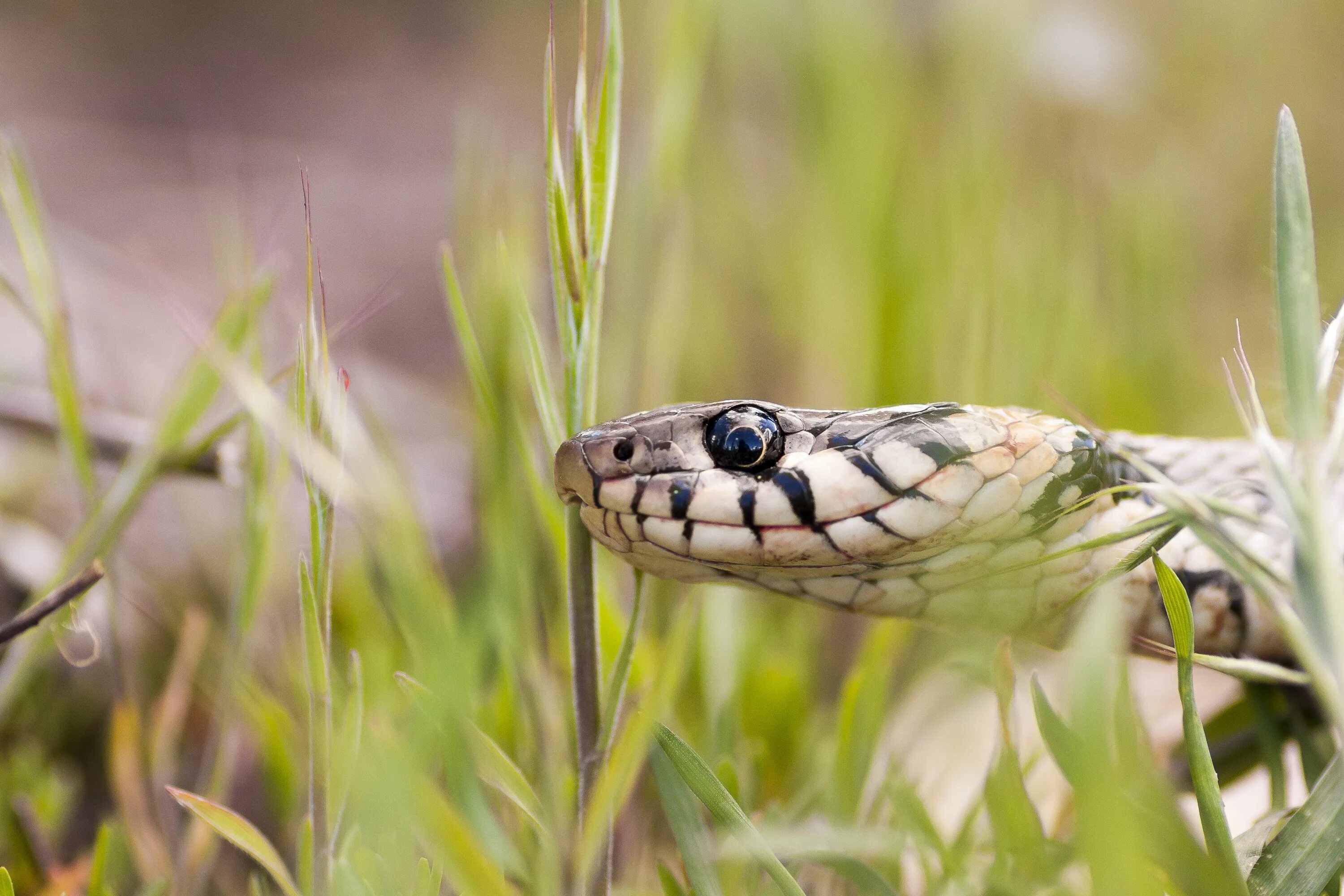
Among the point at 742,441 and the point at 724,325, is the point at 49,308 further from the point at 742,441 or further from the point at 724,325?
the point at 724,325

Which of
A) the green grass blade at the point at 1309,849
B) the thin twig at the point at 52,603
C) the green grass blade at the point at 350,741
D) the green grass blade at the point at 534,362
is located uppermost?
the green grass blade at the point at 534,362

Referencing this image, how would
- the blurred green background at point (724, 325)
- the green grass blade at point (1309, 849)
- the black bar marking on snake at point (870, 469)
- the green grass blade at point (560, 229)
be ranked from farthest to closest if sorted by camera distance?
the blurred green background at point (724, 325), the black bar marking on snake at point (870, 469), the green grass blade at point (560, 229), the green grass blade at point (1309, 849)

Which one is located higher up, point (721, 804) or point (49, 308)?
point (49, 308)

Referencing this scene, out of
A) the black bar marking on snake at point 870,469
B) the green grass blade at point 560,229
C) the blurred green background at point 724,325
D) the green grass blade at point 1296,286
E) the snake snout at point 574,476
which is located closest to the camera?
the green grass blade at point 1296,286

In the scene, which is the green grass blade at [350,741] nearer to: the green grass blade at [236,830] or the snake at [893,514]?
the green grass blade at [236,830]

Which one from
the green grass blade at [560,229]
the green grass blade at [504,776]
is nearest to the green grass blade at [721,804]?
the green grass blade at [504,776]

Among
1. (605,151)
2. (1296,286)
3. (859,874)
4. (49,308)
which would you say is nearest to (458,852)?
(859,874)
